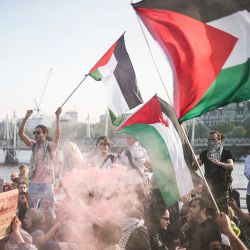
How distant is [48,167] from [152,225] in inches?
76.3

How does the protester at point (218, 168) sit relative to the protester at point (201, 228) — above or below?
above

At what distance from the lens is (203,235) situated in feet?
17.0

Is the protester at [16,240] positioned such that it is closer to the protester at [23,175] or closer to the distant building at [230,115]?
the protester at [23,175]

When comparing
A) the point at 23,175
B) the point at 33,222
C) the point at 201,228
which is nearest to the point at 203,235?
the point at 201,228

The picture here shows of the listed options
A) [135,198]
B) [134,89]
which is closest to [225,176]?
[135,198]

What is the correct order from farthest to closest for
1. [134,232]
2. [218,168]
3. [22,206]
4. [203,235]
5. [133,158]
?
[133,158], [218,168], [22,206], [203,235], [134,232]

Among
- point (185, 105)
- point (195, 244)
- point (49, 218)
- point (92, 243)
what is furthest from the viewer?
point (49, 218)

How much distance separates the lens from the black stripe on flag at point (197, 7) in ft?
14.5

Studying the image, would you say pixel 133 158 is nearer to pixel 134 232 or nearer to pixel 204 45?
pixel 134 232

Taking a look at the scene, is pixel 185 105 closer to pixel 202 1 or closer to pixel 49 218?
pixel 202 1

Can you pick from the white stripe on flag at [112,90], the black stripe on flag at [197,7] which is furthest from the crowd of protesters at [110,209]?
the black stripe on flag at [197,7]

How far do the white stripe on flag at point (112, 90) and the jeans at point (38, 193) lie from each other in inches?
90.5

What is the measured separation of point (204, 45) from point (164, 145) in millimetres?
1437

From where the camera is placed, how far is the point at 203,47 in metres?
4.45
